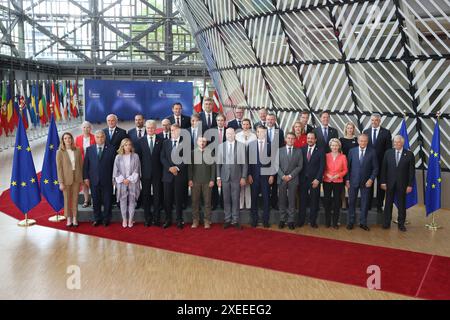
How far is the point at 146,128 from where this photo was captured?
29.5 feet

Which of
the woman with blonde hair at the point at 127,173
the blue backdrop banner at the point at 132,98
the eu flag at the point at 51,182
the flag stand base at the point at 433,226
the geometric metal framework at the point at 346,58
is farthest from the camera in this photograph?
the blue backdrop banner at the point at 132,98

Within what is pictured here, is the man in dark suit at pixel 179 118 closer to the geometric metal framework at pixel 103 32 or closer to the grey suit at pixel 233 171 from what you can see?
the grey suit at pixel 233 171

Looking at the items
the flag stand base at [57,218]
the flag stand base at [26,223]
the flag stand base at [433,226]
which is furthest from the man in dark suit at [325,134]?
the flag stand base at [26,223]

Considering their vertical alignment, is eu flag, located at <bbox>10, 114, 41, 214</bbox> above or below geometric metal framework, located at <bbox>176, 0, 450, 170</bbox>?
below

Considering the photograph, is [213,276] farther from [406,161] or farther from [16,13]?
→ [16,13]

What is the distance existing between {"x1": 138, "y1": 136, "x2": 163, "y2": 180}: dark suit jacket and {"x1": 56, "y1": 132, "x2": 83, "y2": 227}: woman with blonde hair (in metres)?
1.28

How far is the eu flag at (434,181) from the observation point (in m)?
9.70

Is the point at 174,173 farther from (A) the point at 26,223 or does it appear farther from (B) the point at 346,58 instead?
(B) the point at 346,58

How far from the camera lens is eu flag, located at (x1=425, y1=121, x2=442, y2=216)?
970 centimetres

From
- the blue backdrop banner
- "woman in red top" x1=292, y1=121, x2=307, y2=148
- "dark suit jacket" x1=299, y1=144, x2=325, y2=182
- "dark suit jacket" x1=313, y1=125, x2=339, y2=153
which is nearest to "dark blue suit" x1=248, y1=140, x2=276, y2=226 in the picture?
"dark suit jacket" x1=299, y1=144, x2=325, y2=182

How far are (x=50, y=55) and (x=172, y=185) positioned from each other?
38170 mm

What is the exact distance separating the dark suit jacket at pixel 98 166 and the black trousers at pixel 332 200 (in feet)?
14.2

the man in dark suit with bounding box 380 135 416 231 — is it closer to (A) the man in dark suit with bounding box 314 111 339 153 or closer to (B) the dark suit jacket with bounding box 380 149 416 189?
(B) the dark suit jacket with bounding box 380 149 416 189
